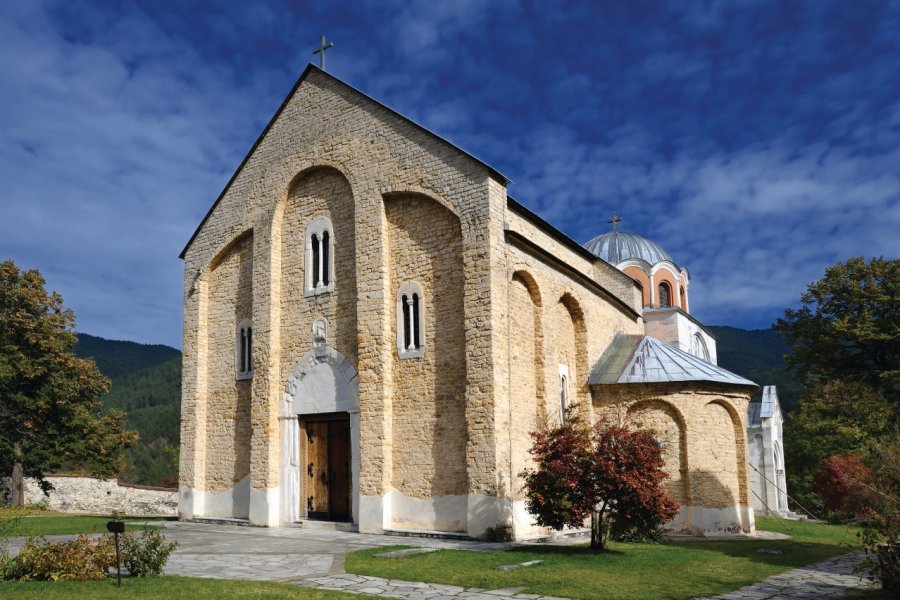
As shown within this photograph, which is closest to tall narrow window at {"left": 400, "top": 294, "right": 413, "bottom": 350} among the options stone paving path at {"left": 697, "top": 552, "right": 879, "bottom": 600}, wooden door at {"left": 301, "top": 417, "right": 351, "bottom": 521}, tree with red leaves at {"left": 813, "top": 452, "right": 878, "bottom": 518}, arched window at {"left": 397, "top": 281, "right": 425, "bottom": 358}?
arched window at {"left": 397, "top": 281, "right": 425, "bottom": 358}

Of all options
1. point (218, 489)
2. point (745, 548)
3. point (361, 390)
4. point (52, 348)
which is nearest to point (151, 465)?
point (52, 348)

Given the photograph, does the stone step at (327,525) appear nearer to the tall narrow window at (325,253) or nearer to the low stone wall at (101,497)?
the tall narrow window at (325,253)

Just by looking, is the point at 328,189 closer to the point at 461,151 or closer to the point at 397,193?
the point at 397,193

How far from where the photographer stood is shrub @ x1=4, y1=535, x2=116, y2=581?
8812 millimetres

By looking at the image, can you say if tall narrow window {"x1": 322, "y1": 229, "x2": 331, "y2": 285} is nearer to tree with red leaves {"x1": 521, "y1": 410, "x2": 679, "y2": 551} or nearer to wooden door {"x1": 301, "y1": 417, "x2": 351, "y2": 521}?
wooden door {"x1": 301, "y1": 417, "x2": 351, "y2": 521}

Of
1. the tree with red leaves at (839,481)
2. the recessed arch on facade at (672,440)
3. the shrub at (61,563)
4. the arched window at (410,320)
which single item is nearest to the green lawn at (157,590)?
the shrub at (61,563)

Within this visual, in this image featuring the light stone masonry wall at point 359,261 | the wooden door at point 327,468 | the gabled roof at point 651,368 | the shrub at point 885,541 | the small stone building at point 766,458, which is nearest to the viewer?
the shrub at point 885,541

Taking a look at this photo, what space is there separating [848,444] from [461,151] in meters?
25.6

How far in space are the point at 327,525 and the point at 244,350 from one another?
5490 mm

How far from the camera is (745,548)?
14812mm

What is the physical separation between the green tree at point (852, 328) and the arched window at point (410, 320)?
2346 centimetres

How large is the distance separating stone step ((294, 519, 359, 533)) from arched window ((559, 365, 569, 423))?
5.73 metres

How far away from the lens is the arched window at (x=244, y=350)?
753 inches

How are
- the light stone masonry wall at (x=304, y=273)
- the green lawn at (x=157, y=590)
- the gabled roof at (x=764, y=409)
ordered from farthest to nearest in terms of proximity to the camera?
1. the gabled roof at (x=764, y=409)
2. the light stone masonry wall at (x=304, y=273)
3. the green lawn at (x=157, y=590)
